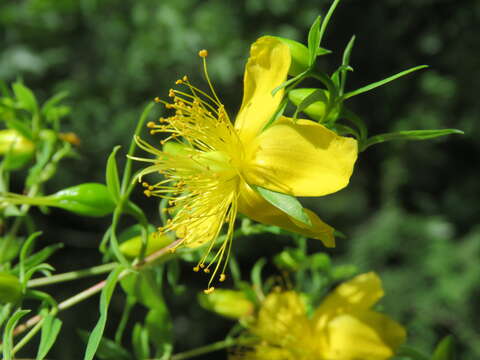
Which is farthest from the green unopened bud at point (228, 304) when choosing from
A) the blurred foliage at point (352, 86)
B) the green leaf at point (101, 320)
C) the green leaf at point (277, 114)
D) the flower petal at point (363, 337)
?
the blurred foliage at point (352, 86)

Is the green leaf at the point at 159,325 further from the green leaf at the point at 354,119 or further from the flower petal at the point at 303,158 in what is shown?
the green leaf at the point at 354,119

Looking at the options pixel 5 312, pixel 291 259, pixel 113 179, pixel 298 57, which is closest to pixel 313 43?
pixel 298 57

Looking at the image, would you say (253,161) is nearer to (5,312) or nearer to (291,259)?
(291,259)

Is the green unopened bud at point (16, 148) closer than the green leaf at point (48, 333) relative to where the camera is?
No

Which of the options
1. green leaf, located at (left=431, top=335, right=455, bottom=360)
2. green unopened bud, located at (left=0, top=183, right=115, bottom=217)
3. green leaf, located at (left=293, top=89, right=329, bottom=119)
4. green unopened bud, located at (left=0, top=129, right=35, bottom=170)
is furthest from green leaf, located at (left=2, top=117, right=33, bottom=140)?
green leaf, located at (left=431, top=335, right=455, bottom=360)

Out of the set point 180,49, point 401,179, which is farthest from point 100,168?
point 401,179

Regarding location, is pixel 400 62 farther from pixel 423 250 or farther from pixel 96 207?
pixel 96 207

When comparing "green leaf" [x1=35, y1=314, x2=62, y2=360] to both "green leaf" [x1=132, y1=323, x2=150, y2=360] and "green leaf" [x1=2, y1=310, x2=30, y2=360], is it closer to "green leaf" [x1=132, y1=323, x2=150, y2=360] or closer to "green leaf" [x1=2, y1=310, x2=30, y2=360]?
"green leaf" [x1=2, y1=310, x2=30, y2=360]
